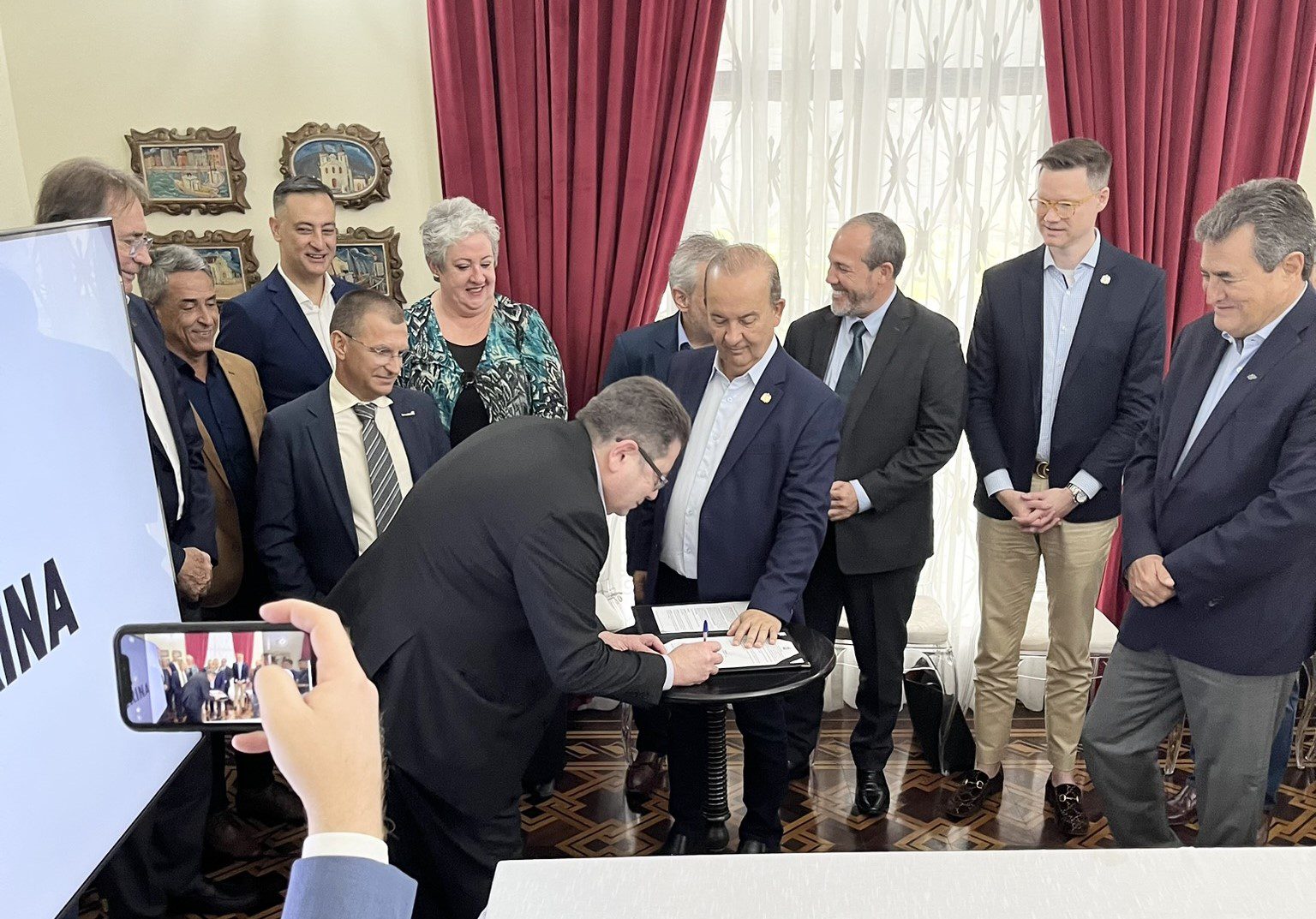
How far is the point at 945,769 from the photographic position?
3547 mm

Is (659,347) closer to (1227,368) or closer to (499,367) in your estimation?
(499,367)

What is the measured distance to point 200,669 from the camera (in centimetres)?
94

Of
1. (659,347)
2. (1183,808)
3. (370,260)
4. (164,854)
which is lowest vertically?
(1183,808)

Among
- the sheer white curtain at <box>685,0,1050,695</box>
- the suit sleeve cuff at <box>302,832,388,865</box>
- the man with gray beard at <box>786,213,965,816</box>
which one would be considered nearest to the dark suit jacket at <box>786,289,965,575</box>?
the man with gray beard at <box>786,213,965,816</box>

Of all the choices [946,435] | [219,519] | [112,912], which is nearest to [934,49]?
[946,435]

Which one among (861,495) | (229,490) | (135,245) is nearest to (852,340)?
(861,495)

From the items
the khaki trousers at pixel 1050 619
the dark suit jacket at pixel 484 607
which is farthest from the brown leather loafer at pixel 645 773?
the dark suit jacket at pixel 484 607

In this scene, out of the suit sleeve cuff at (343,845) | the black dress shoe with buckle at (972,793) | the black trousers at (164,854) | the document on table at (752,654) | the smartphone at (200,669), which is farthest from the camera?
the black dress shoe with buckle at (972,793)

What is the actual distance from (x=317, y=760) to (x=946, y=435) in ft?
8.56

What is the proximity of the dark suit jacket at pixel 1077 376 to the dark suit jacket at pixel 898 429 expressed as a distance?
0.14 metres

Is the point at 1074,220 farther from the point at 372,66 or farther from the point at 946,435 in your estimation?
the point at 372,66

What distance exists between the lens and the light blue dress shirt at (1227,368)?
2359mm

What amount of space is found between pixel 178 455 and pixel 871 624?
2016mm

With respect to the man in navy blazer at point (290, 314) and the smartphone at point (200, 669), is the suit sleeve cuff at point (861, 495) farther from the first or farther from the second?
→ the smartphone at point (200, 669)
